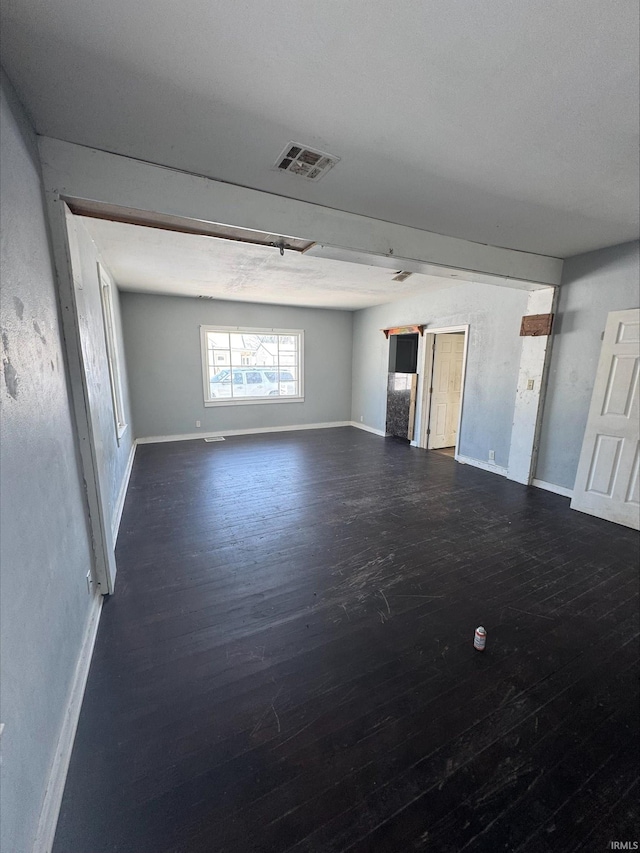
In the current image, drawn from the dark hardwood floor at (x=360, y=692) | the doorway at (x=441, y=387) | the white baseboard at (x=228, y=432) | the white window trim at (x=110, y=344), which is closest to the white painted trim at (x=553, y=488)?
the dark hardwood floor at (x=360, y=692)

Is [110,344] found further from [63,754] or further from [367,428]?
[367,428]

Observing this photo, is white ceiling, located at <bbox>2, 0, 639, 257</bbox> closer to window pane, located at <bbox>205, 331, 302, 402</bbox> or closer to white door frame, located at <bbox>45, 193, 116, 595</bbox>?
white door frame, located at <bbox>45, 193, 116, 595</bbox>

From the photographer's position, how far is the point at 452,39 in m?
1.19

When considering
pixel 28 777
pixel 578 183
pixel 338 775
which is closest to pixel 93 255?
pixel 28 777

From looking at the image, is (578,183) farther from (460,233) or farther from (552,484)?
(552,484)

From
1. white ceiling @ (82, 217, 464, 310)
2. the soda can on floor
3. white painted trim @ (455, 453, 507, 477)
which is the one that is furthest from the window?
the soda can on floor

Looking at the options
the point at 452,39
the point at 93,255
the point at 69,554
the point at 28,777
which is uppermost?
the point at 452,39

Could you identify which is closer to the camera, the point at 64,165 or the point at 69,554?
the point at 69,554

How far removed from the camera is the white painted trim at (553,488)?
12.7 ft

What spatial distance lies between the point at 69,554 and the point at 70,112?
81.5 inches

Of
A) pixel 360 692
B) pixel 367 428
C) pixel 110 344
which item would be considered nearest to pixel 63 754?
pixel 360 692

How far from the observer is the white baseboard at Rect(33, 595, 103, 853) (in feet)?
3.43

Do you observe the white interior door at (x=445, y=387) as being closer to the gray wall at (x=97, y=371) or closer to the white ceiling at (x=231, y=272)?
the white ceiling at (x=231, y=272)

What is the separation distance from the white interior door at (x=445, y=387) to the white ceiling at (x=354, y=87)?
359 cm
